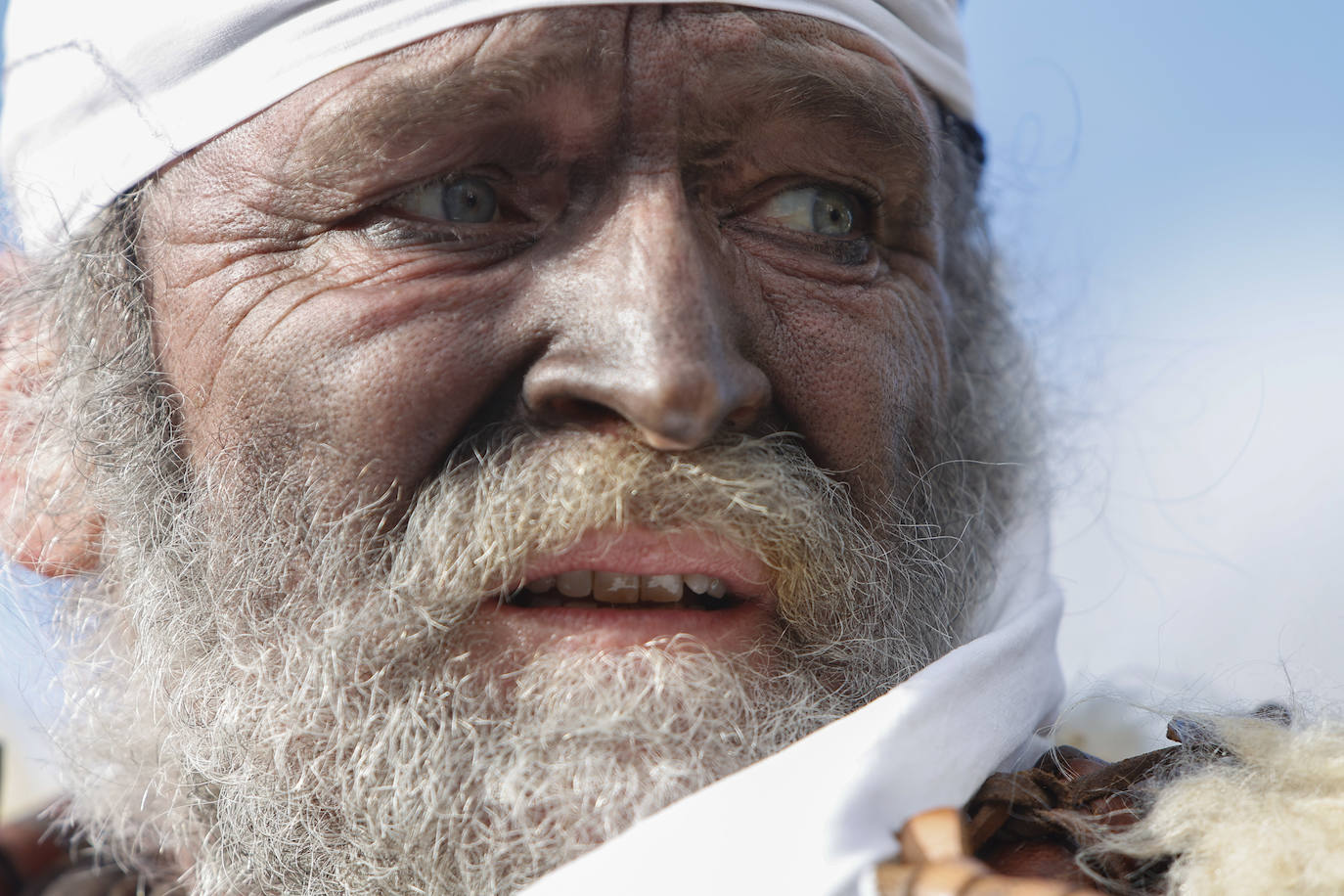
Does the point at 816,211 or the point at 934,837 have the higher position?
the point at 816,211

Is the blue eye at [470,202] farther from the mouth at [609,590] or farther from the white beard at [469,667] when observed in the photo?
the mouth at [609,590]

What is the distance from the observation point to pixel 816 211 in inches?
70.0

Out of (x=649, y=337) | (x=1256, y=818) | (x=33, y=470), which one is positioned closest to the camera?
(x=1256, y=818)

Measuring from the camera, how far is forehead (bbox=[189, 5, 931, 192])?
146 cm

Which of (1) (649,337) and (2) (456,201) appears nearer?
(1) (649,337)

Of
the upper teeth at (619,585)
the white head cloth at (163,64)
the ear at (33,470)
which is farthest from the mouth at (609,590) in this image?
the ear at (33,470)

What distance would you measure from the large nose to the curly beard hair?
1.9 inches

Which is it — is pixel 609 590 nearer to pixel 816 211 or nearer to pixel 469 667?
pixel 469 667

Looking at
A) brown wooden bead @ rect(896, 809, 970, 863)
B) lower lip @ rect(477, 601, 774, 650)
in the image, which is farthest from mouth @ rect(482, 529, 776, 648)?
brown wooden bead @ rect(896, 809, 970, 863)

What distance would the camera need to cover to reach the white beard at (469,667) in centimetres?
132

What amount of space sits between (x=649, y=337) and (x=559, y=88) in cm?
39

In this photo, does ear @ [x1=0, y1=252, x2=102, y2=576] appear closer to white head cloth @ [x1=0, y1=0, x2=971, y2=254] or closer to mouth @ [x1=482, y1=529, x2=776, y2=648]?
white head cloth @ [x1=0, y1=0, x2=971, y2=254]

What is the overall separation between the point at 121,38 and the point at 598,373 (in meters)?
0.98

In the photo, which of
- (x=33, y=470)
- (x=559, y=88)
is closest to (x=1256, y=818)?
(x=559, y=88)
